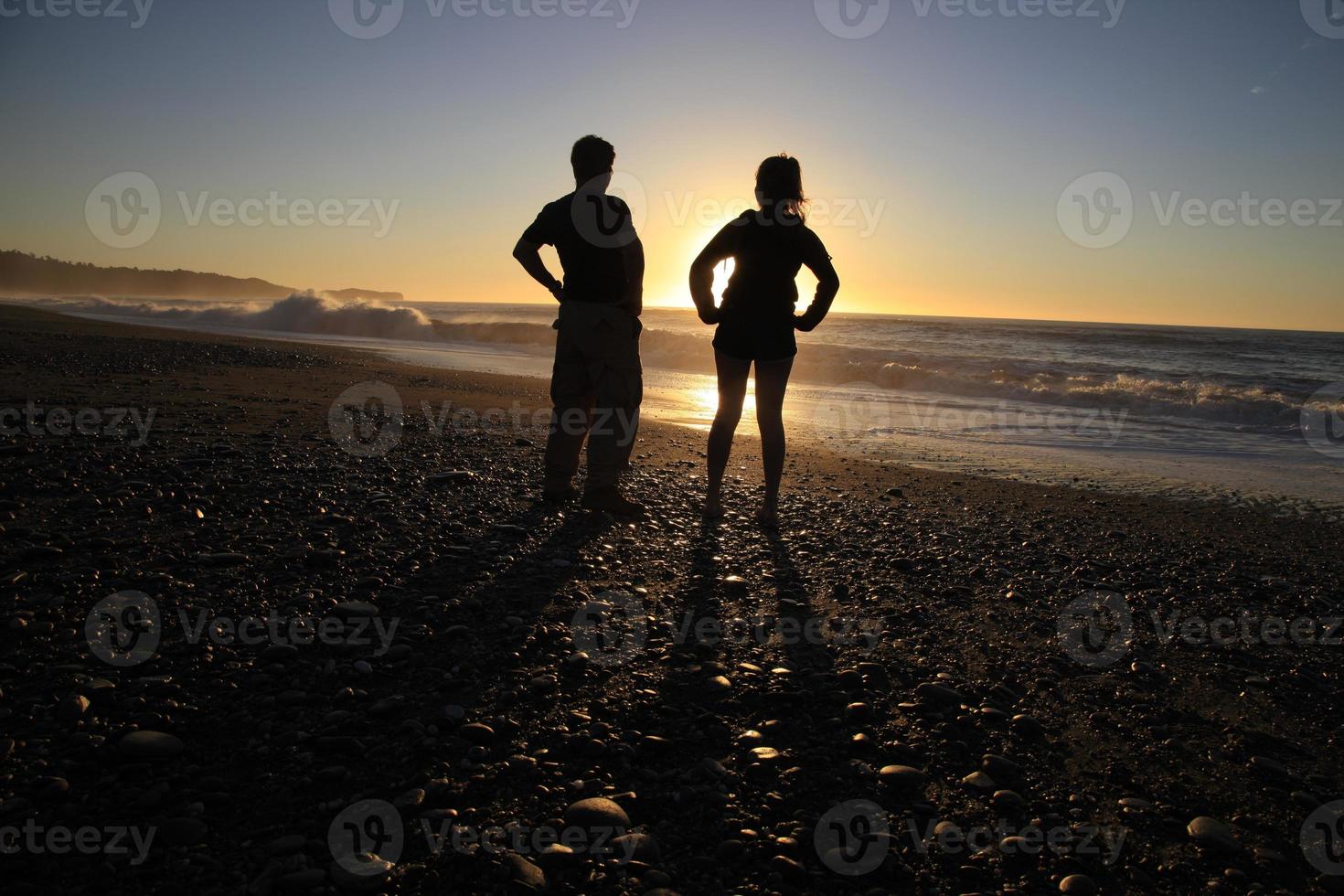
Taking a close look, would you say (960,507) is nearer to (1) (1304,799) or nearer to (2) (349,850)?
(1) (1304,799)

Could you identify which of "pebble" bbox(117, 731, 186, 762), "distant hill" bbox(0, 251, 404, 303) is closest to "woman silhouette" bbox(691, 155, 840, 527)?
"pebble" bbox(117, 731, 186, 762)

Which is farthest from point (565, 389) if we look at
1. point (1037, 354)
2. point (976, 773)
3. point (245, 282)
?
point (245, 282)

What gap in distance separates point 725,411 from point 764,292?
2.99 feet

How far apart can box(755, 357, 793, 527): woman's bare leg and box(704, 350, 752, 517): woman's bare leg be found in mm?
145

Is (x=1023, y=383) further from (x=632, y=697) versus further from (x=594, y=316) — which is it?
(x=632, y=697)

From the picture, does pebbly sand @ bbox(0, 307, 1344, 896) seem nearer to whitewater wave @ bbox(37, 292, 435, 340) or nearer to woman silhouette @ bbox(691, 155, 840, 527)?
woman silhouette @ bbox(691, 155, 840, 527)

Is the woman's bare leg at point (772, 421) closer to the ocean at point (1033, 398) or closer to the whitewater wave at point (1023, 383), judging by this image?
the ocean at point (1033, 398)

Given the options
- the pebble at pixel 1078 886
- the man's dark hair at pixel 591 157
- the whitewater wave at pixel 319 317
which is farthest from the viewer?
the whitewater wave at pixel 319 317

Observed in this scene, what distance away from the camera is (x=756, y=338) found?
528 cm

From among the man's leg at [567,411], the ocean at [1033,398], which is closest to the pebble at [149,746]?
the man's leg at [567,411]

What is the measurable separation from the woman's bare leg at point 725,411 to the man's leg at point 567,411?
0.97 meters

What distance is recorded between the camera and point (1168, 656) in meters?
3.57

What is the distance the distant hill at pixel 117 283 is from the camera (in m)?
76.4

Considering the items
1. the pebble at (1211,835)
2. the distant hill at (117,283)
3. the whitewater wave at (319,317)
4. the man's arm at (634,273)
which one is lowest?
the pebble at (1211,835)
